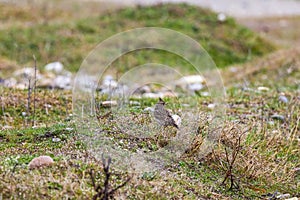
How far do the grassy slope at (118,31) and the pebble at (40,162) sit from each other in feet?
25.1

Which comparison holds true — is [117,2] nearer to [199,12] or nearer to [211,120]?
[199,12]

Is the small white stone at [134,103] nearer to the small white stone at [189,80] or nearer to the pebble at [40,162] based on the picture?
the pebble at [40,162]

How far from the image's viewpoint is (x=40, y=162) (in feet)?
15.0

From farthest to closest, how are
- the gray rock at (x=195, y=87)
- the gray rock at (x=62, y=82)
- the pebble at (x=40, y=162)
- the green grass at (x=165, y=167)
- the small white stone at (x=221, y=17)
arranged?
the small white stone at (x=221, y=17), the gray rock at (x=195, y=87), the gray rock at (x=62, y=82), the pebble at (x=40, y=162), the green grass at (x=165, y=167)

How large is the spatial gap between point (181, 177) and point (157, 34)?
28.9ft

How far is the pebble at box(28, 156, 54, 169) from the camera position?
14.9ft

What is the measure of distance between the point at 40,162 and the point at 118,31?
959cm

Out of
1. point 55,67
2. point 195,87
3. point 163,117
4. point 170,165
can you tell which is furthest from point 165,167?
point 55,67

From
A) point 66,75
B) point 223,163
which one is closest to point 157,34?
point 66,75

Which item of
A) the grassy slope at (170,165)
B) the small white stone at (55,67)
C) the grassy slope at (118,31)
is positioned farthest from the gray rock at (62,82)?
the grassy slope at (118,31)

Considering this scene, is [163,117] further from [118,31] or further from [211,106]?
[118,31]

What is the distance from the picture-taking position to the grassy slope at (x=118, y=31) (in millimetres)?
12758

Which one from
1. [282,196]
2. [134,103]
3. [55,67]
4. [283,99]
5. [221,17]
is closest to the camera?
[282,196]

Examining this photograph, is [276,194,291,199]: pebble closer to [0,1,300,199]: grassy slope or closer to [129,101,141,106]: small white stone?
[0,1,300,199]: grassy slope
